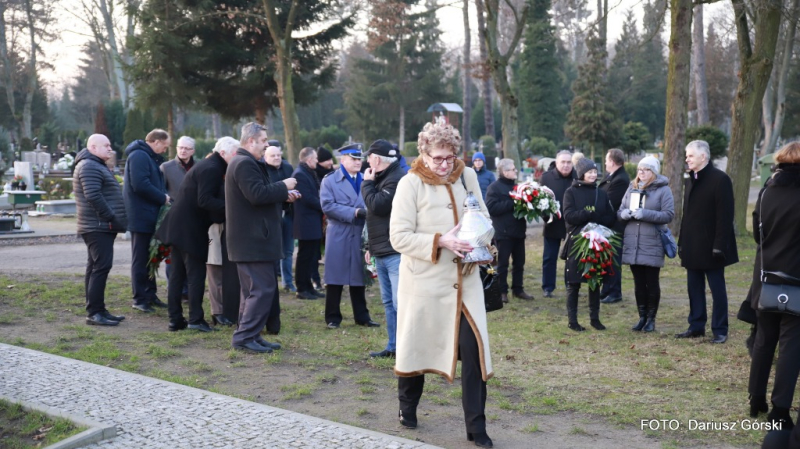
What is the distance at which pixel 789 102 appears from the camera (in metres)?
51.5

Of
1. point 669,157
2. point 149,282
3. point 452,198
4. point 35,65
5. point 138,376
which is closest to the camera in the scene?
point 452,198

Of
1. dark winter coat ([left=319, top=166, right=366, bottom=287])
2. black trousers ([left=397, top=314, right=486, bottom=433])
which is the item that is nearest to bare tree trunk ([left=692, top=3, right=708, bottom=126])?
dark winter coat ([left=319, top=166, right=366, bottom=287])

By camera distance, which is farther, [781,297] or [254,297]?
[254,297]

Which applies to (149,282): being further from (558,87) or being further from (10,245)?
(558,87)

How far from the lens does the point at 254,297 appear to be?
7879 mm

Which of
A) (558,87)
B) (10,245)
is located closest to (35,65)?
(558,87)

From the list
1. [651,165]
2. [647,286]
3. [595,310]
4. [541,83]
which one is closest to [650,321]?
[647,286]

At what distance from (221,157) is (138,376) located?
9.20 ft

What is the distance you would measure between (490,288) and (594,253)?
351 centimetres

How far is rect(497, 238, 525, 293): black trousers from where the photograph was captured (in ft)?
36.8

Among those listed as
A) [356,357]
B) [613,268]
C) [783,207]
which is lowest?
[356,357]

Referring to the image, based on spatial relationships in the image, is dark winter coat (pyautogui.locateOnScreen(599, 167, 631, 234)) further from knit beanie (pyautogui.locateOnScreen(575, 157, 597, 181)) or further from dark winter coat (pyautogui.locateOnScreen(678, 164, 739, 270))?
dark winter coat (pyautogui.locateOnScreen(678, 164, 739, 270))

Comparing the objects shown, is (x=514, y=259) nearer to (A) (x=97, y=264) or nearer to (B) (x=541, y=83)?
(A) (x=97, y=264)

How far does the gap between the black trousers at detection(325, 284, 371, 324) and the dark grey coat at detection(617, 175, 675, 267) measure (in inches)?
117
